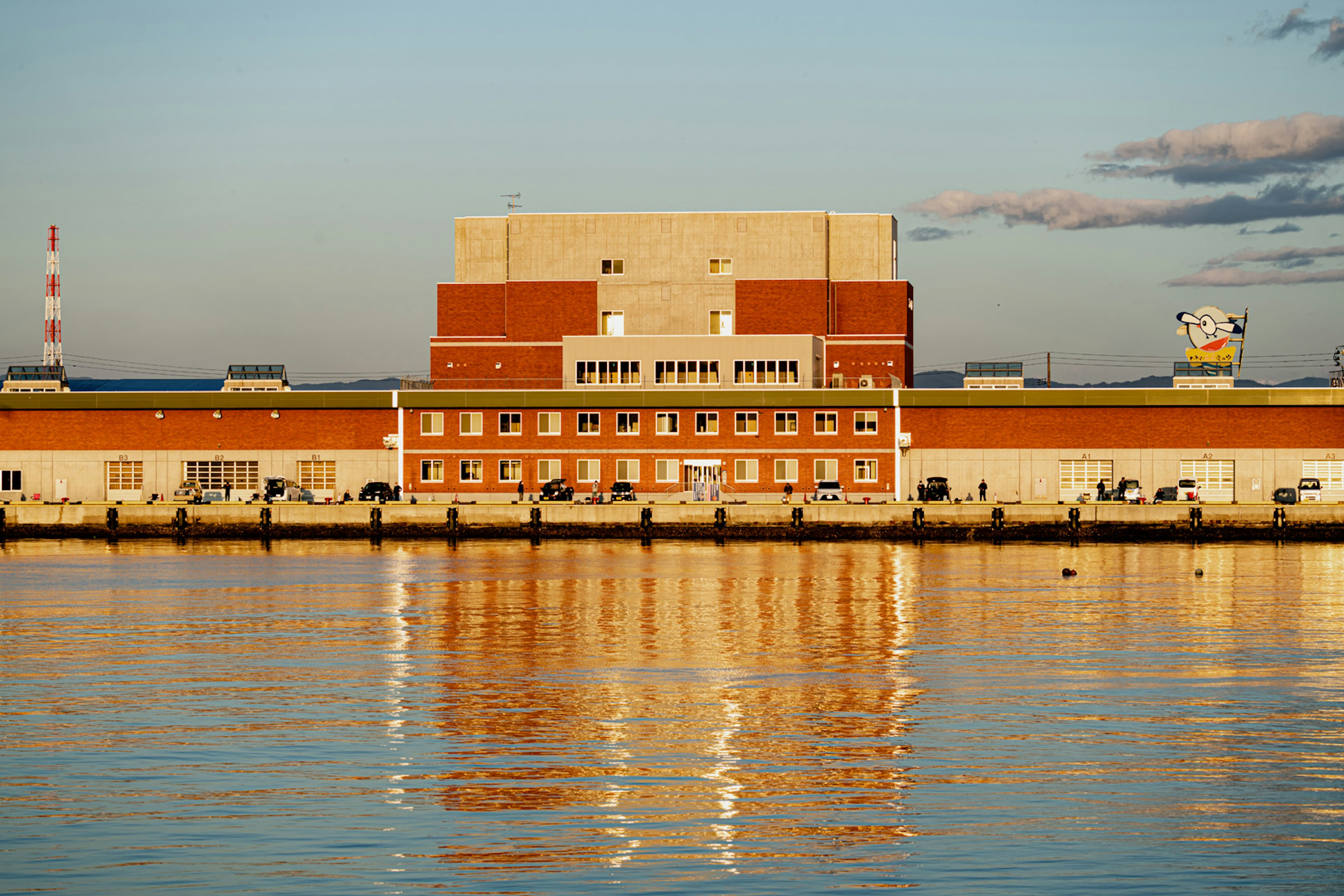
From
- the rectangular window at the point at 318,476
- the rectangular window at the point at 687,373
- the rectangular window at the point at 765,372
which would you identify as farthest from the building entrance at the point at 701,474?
the rectangular window at the point at 318,476

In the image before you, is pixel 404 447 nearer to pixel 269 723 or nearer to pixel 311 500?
pixel 311 500

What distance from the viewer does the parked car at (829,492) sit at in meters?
102

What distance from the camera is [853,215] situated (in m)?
127

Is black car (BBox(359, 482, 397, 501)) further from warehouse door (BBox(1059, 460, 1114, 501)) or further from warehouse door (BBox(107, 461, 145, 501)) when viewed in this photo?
warehouse door (BBox(1059, 460, 1114, 501))

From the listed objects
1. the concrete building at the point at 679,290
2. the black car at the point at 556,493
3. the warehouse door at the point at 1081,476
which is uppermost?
the concrete building at the point at 679,290

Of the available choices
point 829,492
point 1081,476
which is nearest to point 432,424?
point 829,492

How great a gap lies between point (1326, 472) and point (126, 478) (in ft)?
289

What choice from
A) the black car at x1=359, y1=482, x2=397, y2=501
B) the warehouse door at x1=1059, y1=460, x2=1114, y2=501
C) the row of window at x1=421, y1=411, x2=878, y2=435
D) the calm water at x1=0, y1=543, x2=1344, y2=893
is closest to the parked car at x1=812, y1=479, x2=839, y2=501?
the row of window at x1=421, y1=411, x2=878, y2=435

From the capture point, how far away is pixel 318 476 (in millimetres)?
108375

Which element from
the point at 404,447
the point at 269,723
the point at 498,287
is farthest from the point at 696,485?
the point at 269,723

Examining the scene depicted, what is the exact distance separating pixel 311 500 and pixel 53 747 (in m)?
79.9

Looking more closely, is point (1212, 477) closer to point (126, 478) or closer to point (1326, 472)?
point (1326, 472)

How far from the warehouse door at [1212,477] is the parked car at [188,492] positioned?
7069 cm

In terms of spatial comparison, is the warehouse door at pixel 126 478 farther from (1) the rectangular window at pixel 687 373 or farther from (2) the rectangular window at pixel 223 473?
(1) the rectangular window at pixel 687 373
